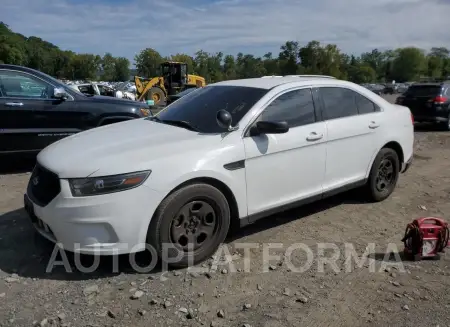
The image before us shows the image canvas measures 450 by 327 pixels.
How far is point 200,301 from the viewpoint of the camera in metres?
3.31

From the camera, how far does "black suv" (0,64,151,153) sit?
666 centimetres

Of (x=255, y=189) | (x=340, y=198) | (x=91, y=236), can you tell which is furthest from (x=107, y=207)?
(x=340, y=198)

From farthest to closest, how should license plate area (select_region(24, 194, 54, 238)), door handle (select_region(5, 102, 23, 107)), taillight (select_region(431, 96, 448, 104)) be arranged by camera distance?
taillight (select_region(431, 96, 448, 104))
door handle (select_region(5, 102, 23, 107))
license plate area (select_region(24, 194, 54, 238))

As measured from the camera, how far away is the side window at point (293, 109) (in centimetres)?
438

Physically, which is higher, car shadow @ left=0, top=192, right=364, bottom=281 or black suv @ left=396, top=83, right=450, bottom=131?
black suv @ left=396, top=83, right=450, bottom=131

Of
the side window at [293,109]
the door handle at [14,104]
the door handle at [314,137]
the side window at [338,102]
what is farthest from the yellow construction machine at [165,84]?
the door handle at [314,137]

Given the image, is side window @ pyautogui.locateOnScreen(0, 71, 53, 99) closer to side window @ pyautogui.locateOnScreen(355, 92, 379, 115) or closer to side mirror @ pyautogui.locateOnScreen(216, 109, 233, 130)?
side mirror @ pyautogui.locateOnScreen(216, 109, 233, 130)

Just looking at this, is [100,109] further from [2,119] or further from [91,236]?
[91,236]

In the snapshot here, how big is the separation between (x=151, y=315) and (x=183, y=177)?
1.09m

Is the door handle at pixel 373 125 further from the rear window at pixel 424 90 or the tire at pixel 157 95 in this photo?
the tire at pixel 157 95

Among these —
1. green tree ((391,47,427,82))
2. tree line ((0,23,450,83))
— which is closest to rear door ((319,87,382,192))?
tree line ((0,23,450,83))

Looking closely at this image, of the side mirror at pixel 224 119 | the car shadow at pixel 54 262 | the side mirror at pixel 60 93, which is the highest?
the side mirror at pixel 60 93

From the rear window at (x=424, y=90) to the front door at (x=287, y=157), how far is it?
34.2 feet

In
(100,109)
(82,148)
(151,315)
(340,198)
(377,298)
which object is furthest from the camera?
(100,109)
